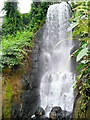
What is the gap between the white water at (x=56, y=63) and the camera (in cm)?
391

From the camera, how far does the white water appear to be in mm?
3910

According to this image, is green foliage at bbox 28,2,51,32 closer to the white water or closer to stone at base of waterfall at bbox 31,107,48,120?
the white water

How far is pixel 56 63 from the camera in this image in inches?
176

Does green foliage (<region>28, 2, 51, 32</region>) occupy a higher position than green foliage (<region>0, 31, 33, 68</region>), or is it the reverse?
green foliage (<region>28, 2, 51, 32</region>)

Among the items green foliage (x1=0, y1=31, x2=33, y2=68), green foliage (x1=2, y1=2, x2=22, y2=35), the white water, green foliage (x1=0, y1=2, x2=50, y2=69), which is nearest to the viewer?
green foliage (x1=0, y1=31, x2=33, y2=68)

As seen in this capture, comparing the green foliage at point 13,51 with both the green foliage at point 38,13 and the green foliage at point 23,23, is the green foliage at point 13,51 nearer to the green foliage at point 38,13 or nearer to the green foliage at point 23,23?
the green foliage at point 23,23

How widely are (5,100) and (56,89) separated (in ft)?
4.86

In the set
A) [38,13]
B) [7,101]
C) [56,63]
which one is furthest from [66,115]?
[38,13]

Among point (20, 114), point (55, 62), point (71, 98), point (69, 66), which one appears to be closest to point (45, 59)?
point (55, 62)

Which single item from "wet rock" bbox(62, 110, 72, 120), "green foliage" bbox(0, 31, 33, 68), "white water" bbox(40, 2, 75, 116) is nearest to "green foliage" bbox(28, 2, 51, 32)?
"white water" bbox(40, 2, 75, 116)

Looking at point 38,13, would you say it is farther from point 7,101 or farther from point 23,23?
point 7,101

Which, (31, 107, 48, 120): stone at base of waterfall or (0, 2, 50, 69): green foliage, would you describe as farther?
(0, 2, 50, 69): green foliage

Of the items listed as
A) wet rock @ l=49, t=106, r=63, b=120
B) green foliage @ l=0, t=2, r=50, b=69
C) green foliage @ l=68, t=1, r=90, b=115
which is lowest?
wet rock @ l=49, t=106, r=63, b=120

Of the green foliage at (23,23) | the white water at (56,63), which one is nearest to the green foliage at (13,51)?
the green foliage at (23,23)
